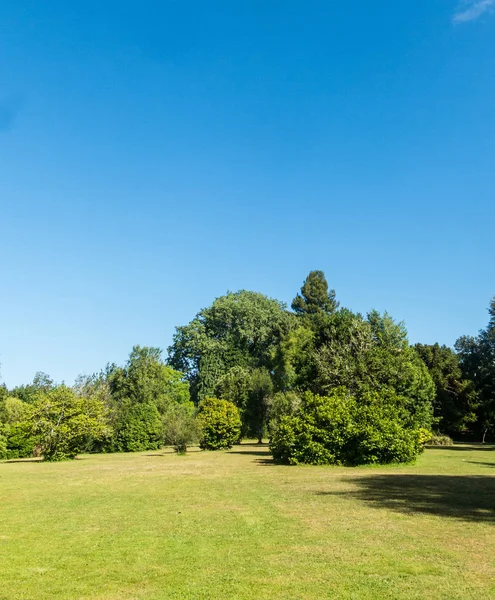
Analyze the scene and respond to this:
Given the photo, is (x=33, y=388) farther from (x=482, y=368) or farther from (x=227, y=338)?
(x=482, y=368)

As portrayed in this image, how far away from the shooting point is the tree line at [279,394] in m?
26.2

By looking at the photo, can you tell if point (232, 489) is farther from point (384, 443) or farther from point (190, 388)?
point (190, 388)

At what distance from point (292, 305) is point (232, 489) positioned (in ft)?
235

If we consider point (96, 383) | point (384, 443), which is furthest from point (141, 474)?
point (96, 383)

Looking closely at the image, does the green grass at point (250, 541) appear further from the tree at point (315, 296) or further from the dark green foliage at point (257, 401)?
the tree at point (315, 296)

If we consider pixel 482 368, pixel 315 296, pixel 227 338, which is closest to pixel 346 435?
pixel 482 368

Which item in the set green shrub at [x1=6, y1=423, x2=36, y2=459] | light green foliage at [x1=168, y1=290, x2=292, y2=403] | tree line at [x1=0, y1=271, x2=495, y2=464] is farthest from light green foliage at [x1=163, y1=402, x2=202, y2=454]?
light green foliage at [x1=168, y1=290, x2=292, y2=403]

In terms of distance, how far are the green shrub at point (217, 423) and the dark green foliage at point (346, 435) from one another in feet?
43.9

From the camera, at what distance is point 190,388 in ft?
262

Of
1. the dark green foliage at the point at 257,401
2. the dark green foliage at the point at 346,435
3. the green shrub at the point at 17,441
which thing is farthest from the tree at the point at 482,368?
the green shrub at the point at 17,441

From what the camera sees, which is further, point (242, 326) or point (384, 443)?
point (242, 326)

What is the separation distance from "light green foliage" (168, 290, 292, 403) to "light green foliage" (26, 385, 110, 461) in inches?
1492

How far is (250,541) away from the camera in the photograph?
865 centimetres

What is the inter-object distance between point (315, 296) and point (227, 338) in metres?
19.1
